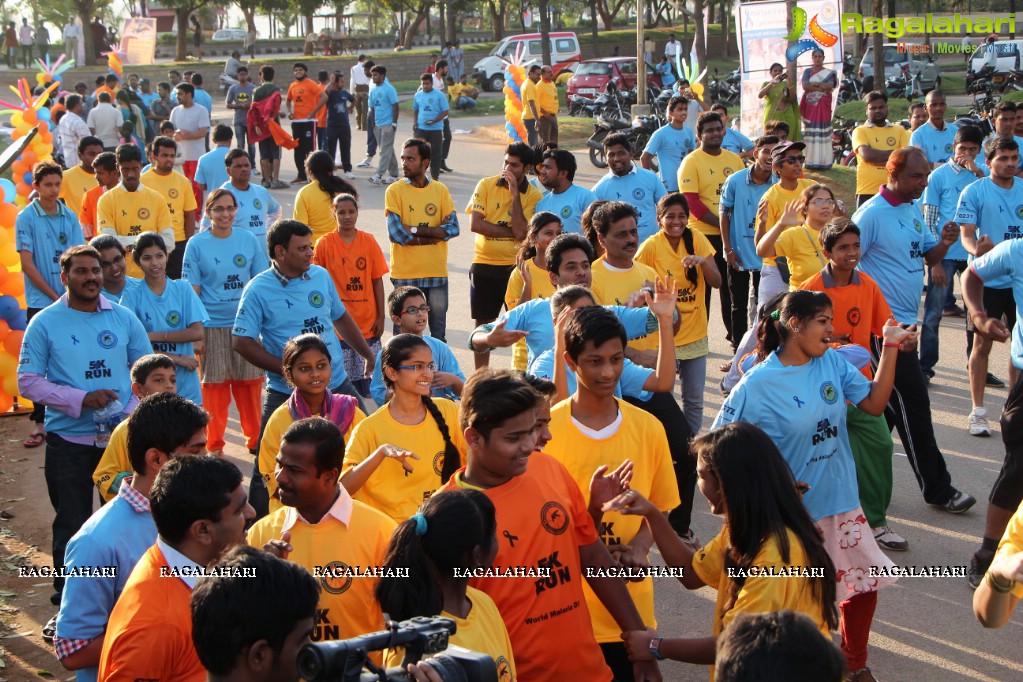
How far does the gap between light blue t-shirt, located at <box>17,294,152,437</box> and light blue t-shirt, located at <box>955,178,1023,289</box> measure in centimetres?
626

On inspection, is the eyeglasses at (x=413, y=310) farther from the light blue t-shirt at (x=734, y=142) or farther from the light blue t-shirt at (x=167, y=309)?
the light blue t-shirt at (x=734, y=142)

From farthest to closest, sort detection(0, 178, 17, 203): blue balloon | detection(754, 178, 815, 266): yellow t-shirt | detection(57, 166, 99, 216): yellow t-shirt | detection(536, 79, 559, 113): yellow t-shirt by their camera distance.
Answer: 1. detection(536, 79, 559, 113): yellow t-shirt
2. detection(57, 166, 99, 216): yellow t-shirt
3. detection(0, 178, 17, 203): blue balloon
4. detection(754, 178, 815, 266): yellow t-shirt

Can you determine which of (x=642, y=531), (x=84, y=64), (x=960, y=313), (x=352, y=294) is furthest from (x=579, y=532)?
(x=84, y=64)

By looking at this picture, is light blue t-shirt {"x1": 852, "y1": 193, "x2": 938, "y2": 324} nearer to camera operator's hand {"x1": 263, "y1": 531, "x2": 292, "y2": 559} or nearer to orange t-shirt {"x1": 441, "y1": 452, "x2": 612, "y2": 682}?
orange t-shirt {"x1": 441, "y1": 452, "x2": 612, "y2": 682}

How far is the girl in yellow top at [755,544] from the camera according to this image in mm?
3559

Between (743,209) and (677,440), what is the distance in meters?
3.80

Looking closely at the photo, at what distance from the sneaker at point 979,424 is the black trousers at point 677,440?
2.83 meters

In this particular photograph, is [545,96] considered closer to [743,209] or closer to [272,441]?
[743,209]

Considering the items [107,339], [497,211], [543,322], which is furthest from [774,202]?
[107,339]

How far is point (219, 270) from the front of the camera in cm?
848

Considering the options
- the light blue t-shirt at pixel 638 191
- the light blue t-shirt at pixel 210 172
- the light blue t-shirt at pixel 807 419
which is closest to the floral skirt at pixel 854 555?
the light blue t-shirt at pixel 807 419

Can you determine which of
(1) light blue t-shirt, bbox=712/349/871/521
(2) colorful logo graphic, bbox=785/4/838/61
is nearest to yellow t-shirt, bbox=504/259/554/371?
(1) light blue t-shirt, bbox=712/349/871/521

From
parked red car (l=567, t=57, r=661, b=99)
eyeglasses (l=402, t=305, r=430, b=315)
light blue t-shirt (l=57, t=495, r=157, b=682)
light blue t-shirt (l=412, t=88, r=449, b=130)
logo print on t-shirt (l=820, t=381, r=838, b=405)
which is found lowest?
light blue t-shirt (l=57, t=495, r=157, b=682)

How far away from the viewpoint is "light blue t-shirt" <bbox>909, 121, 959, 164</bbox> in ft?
41.0
